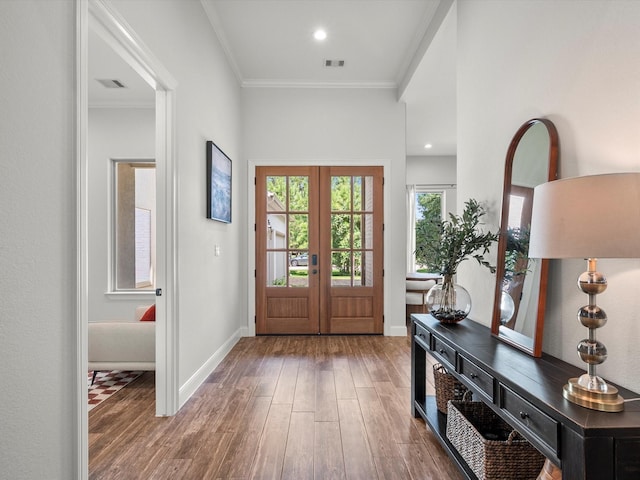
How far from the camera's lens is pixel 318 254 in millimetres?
4867

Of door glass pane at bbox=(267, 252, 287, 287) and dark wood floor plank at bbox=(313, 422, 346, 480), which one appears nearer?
dark wood floor plank at bbox=(313, 422, 346, 480)

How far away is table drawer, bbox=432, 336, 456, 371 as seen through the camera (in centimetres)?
191

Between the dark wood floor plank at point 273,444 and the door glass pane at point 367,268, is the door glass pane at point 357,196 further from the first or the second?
the dark wood floor plank at point 273,444

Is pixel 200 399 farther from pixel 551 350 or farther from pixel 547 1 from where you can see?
pixel 547 1

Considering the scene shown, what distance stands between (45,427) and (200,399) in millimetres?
1584

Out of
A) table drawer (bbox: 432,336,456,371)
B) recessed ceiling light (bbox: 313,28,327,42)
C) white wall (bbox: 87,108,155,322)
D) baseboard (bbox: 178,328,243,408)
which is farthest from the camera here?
white wall (bbox: 87,108,155,322)

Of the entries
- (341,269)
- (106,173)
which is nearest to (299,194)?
(341,269)

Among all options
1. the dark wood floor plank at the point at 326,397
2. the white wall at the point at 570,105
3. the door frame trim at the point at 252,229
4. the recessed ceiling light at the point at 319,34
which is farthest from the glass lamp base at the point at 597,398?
the door frame trim at the point at 252,229

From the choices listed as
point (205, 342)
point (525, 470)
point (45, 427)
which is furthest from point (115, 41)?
point (525, 470)

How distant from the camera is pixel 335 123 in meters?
4.89

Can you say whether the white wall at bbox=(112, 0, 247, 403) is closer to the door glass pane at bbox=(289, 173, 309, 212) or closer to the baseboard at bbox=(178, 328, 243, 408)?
the baseboard at bbox=(178, 328, 243, 408)

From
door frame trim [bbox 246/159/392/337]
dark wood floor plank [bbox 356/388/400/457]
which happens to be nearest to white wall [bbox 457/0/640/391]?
dark wood floor plank [bbox 356/388/400/457]

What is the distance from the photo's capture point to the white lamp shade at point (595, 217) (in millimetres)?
1035

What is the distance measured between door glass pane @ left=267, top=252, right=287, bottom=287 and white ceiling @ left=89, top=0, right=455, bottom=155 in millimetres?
2155
